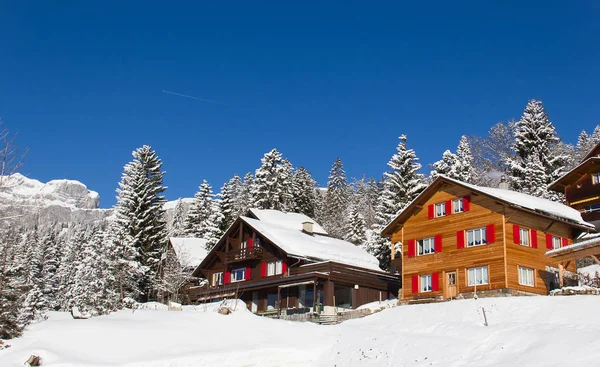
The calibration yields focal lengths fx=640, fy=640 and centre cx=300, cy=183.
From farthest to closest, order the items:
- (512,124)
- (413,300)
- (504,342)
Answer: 1. (512,124)
2. (413,300)
3. (504,342)

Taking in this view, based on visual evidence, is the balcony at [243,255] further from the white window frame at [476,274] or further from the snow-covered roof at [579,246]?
the snow-covered roof at [579,246]

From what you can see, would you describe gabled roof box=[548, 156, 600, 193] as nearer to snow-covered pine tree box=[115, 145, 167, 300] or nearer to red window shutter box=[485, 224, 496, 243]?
red window shutter box=[485, 224, 496, 243]

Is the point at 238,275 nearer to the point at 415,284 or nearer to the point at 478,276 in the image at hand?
the point at 415,284

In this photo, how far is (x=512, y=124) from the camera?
234ft

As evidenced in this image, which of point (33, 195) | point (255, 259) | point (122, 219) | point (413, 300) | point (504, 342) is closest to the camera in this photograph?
point (33, 195)

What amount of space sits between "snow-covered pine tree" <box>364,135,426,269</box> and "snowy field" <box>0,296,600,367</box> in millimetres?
21005

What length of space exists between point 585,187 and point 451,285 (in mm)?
18676

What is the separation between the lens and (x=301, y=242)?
50.8 metres

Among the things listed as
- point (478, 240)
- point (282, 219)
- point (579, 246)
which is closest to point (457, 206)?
point (478, 240)

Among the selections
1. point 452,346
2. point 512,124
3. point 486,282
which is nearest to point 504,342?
point 452,346

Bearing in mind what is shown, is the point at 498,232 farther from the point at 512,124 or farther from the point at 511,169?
the point at 512,124

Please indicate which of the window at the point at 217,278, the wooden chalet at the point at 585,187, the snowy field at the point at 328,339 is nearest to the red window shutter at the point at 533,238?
the snowy field at the point at 328,339

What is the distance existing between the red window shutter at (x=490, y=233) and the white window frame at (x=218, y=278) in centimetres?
2471

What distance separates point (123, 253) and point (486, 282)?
2696 cm
